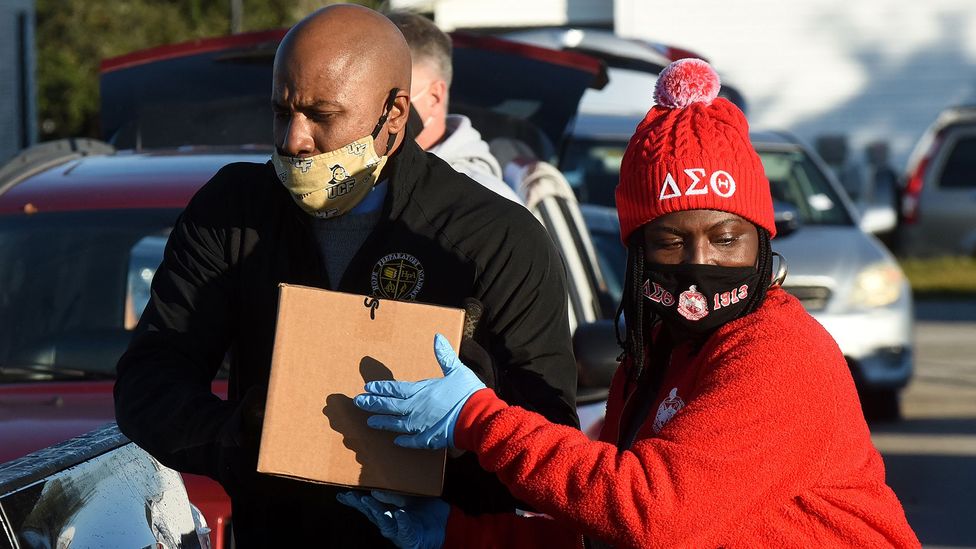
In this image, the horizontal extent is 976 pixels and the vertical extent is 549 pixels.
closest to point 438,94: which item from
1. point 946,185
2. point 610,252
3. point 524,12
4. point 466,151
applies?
point 466,151

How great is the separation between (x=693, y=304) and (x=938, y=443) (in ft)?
23.3

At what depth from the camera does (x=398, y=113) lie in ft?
10.0

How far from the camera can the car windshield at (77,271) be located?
451 cm

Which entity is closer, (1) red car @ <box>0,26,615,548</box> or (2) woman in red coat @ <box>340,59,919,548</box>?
(2) woman in red coat @ <box>340,59,919,548</box>

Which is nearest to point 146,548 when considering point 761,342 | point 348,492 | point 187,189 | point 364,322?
point 348,492

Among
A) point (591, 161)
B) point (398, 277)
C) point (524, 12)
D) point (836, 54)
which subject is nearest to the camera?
point (398, 277)

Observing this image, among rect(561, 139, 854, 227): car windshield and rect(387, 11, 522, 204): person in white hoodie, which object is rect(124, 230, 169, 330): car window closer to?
rect(387, 11, 522, 204): person in white hoodie

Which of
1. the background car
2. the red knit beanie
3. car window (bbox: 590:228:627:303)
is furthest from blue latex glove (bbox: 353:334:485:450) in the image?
the background car

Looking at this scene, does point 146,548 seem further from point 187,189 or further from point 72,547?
point 187,189

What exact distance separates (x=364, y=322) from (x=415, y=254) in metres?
0.29

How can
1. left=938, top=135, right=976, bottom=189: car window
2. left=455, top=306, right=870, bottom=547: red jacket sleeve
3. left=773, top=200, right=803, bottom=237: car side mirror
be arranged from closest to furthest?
left=455, top=306, right=870, bottom=547: red jacket sleeve, left=773, top=200, right=803, bottom=237: car side mirror, left=938, top=135, right=976, bottom=189: car window

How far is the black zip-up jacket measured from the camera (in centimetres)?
290

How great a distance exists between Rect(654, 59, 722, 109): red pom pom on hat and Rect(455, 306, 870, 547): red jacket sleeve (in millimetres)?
521

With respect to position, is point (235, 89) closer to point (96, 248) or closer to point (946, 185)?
point (96, 248)
